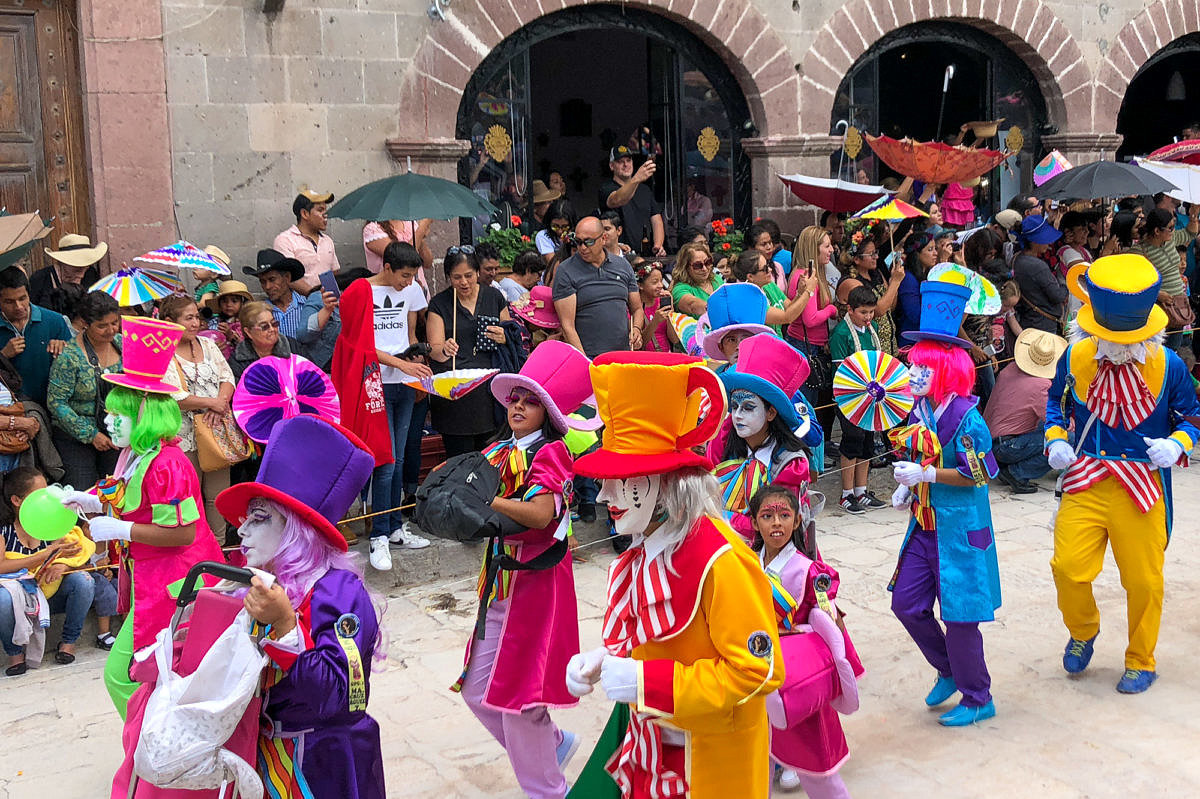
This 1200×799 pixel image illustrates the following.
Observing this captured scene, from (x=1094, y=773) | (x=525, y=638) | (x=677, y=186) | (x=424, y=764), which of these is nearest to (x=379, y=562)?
(x=424, y=764)

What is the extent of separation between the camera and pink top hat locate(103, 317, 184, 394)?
5.28 m

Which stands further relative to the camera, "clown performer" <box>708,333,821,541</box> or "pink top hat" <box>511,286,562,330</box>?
"pink top hat" <box>511,286,562,330</box>

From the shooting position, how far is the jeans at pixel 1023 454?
33.0 ft

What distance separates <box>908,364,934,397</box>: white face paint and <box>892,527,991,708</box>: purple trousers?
614 millimetres

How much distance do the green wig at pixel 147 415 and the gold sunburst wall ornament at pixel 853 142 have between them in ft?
30.5

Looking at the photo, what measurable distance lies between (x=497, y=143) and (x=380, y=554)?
4565 mm

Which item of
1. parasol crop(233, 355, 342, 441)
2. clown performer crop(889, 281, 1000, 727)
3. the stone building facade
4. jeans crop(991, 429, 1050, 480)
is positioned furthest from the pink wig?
the stone building facade

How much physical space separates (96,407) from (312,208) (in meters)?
2.48

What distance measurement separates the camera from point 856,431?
32.7 feet

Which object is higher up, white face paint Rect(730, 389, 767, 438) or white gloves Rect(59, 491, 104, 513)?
white face paint Rect(730, 389, 767, 438)

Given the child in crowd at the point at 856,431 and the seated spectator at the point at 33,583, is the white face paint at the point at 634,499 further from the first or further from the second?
the child in crowd at the point at 856,431

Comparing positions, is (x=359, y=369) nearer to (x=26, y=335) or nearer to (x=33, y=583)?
(x=26, y=335)

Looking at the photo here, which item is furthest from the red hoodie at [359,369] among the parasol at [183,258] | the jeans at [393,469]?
the parasol at [183,258]

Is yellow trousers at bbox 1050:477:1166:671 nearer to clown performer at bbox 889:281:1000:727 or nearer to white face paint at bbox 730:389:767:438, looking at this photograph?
clown performer at bbox 889:281:1000:727
